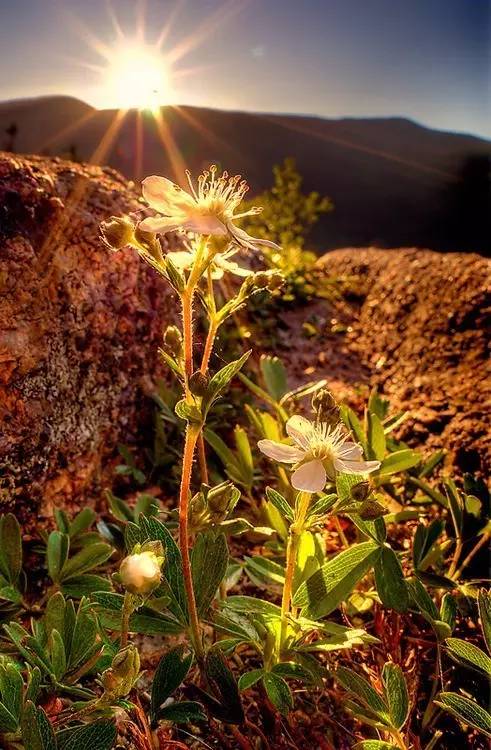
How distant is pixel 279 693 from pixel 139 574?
1.37ft

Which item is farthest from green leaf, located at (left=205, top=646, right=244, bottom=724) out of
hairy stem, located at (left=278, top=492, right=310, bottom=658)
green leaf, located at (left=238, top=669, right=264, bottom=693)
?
hairy stem, located at (left=278, top=492, right=310, bottom=658)

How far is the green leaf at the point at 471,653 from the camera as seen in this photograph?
106cm

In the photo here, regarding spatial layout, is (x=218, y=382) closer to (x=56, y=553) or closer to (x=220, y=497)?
(x=220, y=497)

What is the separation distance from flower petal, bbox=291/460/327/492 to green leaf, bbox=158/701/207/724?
0.44 m

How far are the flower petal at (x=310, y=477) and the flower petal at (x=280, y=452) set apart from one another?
0.03 metres

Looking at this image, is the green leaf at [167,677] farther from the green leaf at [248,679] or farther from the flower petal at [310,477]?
the flower petal at [310,477]

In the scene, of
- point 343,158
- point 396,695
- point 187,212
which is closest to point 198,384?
point 187,212

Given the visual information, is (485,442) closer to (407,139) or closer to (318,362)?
(318,362)

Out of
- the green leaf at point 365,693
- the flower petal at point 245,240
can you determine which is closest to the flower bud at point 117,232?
the flower petal at point 245,240

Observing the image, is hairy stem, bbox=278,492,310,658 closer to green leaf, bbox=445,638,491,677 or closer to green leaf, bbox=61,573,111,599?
green leaf, bbox=445,638,491,677

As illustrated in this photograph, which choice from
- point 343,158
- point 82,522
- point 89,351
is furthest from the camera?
point 343,158

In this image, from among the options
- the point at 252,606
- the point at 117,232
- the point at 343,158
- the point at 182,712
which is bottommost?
the point at 182,712

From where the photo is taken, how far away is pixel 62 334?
1666 mm

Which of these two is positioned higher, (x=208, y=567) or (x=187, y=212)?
(x=187, y=212)
